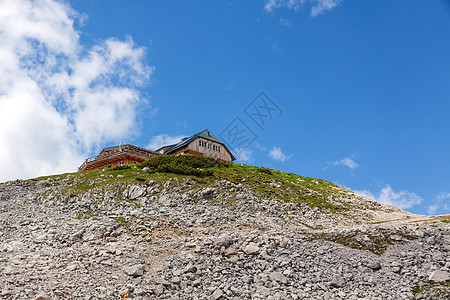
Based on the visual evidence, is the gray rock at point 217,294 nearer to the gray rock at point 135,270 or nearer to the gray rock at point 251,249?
the gray rock at point 251,249

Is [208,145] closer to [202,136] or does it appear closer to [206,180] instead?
[202,136]

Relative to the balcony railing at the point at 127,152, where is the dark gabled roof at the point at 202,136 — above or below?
above

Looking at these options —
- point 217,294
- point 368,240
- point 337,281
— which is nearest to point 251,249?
point 217,294

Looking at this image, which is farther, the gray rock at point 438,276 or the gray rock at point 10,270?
the gray rock at point 10,270

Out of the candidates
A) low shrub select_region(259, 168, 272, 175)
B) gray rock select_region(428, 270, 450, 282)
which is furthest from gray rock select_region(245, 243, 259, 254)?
low shrub select_region(259, 168, 272, 175)

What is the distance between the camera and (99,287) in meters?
18.9

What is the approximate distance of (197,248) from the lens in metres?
22.6

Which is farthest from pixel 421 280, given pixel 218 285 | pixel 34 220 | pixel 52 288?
pixel 34 220

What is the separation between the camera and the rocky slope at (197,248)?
1889 cm

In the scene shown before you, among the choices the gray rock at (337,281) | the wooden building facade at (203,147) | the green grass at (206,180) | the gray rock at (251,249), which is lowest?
the gray rock at (337,281)

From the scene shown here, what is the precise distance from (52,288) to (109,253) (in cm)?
446

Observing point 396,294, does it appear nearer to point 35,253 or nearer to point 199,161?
point 35,253

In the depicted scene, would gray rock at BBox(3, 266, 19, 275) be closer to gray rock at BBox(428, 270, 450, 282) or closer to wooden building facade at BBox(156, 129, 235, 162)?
gray rock at BBox(428, 270, 450, 282)

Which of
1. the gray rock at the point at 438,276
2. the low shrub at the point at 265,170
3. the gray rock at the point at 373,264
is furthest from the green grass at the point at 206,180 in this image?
the gray rock at the point at 438,276
